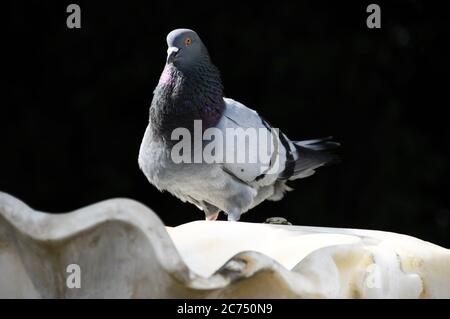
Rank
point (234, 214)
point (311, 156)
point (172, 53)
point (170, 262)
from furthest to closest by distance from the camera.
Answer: point (311, 156) < point (234, 214) < point (172, 53) < point (170, 262)

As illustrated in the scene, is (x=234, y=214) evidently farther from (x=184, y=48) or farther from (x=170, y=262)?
(x=170, y=262)

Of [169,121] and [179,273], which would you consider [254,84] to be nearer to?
[169,121]

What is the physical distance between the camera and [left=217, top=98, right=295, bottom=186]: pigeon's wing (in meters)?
2.63

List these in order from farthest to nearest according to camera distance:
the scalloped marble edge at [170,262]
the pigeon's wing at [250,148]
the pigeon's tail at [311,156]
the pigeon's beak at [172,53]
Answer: the pigeon's tail at [311,156] < the pigeon's wing at [250,148] < the pigeon's beak at [172,53] < the scalloped marble edge at [170,262]

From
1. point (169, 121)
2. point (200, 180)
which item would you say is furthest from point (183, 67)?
point (200, 180)

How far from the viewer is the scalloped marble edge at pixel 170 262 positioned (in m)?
1.37

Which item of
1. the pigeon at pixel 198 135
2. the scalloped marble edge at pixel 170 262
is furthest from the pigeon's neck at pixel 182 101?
the scalloped marble edge at pixel 170 262

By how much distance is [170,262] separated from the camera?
52.7 inches

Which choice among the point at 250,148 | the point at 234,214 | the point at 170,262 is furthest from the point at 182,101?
the point at 170,262

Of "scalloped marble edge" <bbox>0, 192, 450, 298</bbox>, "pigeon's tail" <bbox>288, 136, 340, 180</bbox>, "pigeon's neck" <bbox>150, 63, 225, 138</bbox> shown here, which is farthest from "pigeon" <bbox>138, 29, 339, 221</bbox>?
"scalloped marble edge" <bbox>0, 192, 450, 298</bbox>

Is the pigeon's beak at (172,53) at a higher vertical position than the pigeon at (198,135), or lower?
higher

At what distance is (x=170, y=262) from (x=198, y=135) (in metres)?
1.24

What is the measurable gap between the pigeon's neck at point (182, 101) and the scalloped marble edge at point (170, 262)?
0.84 metres

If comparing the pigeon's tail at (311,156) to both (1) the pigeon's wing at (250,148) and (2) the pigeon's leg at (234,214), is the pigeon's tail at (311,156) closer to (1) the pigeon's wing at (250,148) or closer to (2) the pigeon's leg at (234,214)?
(1) the pigeon's wing at (250,148)
